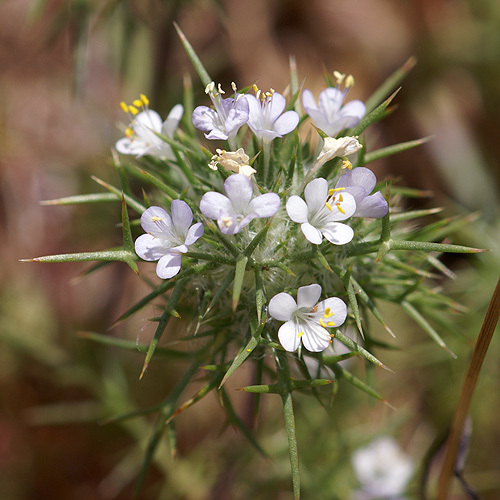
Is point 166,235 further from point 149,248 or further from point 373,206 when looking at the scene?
point 373,206

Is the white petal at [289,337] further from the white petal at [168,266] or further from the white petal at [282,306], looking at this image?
the white petal at [168,266]

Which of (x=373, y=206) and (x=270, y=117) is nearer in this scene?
(x=373, y=206)

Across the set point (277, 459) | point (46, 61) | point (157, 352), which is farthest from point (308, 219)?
point (46, 61)

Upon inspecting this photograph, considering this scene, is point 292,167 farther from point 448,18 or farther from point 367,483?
point 448,18

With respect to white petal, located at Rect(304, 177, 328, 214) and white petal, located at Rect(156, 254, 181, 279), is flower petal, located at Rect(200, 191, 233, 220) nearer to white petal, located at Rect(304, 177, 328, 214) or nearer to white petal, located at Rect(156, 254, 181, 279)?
white petal, located at Rect(156, 254, 181, 279)

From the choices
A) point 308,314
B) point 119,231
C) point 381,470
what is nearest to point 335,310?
point 308,314

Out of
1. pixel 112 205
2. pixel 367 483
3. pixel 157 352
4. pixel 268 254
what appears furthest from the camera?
pixel 112 205
